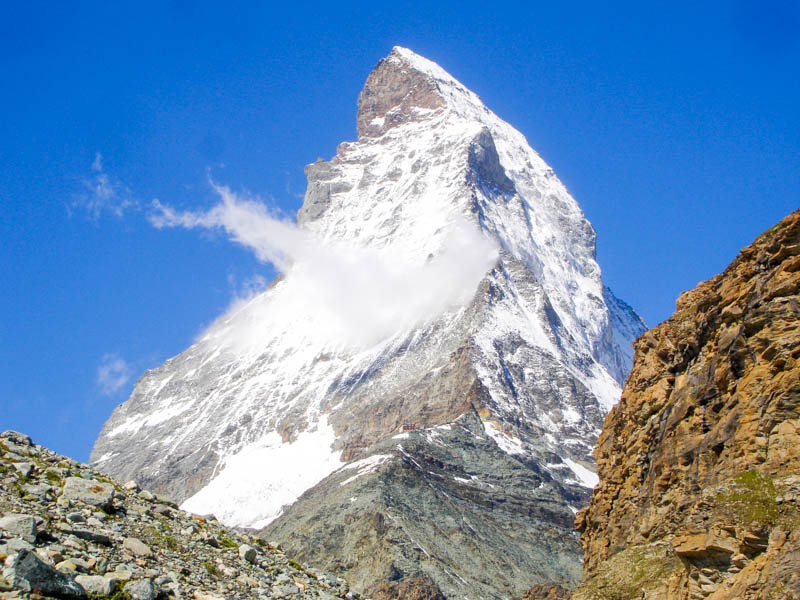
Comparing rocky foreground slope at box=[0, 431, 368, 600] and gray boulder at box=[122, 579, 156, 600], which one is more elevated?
rocky foreground slope at box=[0, 431, 368, 600]

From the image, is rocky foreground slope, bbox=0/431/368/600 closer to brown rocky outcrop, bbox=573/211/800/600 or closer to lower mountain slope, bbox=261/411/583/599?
brown rocky outcrop, bbox=573/211/800/600

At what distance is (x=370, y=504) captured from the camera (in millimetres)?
163000

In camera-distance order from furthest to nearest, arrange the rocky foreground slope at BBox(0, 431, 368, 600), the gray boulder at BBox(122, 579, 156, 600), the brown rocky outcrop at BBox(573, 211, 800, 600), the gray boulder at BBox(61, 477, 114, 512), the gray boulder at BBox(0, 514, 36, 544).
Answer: the brown rocky outcrop at BBox(573, 211, 800, 600)
the gray boulder at BBox(61, 477, 114, 512)
the gray boulder at BBox(0, 514, 36, 544)
the gray boulder at BBox(122, 579, 156, 600)
the rocky foreground slope at BBox(0, 431, 368, 600)

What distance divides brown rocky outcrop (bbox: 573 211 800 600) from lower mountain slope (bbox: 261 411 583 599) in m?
Result: 94.2

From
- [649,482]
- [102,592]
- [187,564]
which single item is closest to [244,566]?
[187,564]

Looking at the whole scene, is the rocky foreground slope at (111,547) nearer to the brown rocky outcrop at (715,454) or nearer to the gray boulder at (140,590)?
the gray boulder at (140,590)

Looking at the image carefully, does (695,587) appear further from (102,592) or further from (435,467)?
(435,467)

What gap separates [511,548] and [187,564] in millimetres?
151558

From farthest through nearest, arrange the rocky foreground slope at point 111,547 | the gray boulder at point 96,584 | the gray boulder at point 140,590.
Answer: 1. the gray boulder at point 140,590
2. the gray boulder at point 96,584
3. the rocky foreground slope at point 111,547

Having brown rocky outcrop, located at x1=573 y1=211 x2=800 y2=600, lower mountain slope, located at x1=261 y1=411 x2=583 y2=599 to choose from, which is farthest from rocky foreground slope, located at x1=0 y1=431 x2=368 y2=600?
lower mountain slope, located at x1=261 y1=411 x2=583 y2=599

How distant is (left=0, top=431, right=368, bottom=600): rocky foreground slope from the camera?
21250 mm

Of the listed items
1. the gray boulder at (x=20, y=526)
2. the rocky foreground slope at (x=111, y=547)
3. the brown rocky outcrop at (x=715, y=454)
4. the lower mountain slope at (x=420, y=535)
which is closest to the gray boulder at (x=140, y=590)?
the rocky foreground slope at (x=111, y=547)

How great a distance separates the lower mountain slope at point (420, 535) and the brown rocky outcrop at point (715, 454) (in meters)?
94.2

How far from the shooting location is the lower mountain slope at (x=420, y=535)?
14188cm
